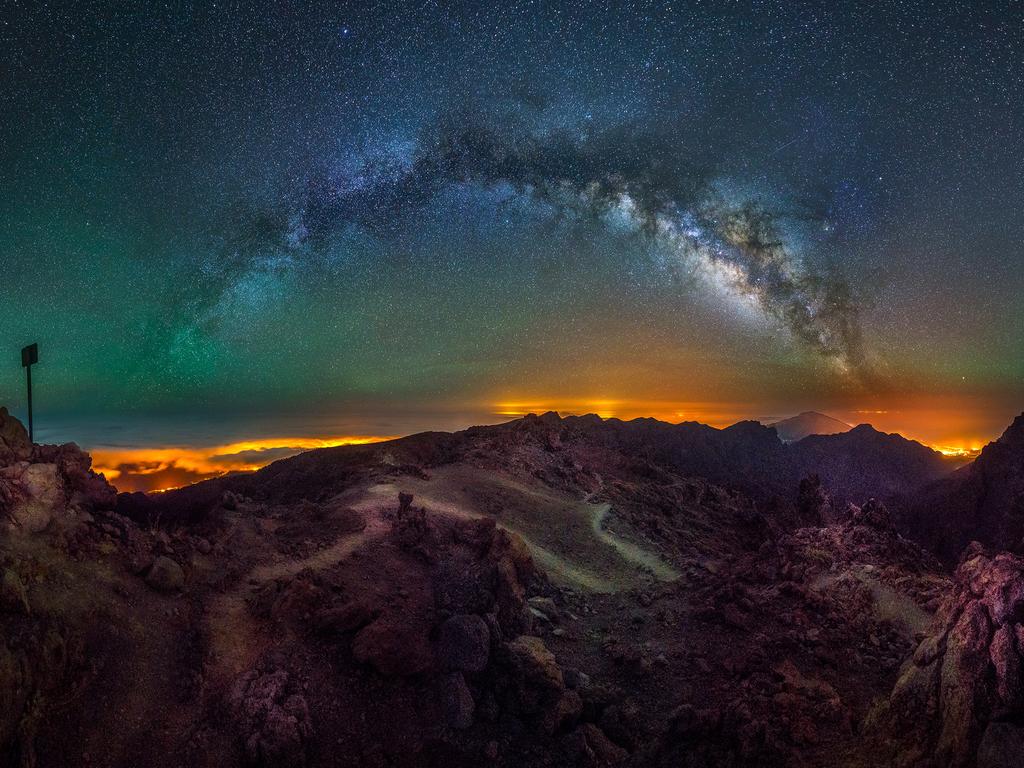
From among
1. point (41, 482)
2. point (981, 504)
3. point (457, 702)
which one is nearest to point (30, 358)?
point (41, 482)

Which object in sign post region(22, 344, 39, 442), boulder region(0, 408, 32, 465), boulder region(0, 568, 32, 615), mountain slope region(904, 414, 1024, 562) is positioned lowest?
mountain slope region(904, 414, 1024, 562)

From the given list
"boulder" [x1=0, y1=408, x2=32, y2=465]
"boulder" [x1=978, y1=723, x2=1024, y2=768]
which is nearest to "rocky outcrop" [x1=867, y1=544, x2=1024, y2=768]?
"boulder" [x1=978, y1=723, x2=1024, y2=768]

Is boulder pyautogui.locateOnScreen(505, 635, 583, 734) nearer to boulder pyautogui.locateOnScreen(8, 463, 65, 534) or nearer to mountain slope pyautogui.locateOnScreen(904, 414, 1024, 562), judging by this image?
boulder pyautogui.locateOnScreen(8, 463, 65, 534)

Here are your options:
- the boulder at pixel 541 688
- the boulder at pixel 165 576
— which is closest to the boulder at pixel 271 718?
the boulder at pixel 165 576

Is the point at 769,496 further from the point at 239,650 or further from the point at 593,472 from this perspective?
the point at 239,650

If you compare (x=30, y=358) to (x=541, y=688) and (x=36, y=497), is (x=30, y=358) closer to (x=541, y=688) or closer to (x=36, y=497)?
(x=36, y=497)

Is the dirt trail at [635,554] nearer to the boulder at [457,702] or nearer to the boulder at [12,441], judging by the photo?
the boulder at [457,702]
